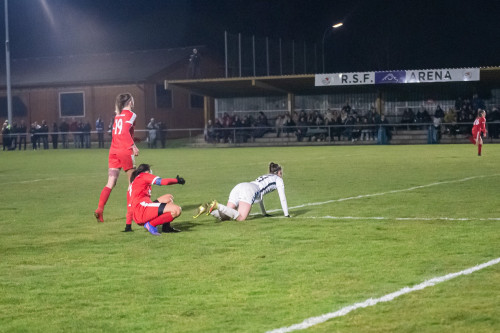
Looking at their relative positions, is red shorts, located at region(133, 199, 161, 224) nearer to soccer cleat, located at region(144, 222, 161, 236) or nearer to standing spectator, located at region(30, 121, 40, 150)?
soccer cleat, located at region(144, 222, 161, 236)

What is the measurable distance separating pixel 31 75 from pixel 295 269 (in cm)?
5701

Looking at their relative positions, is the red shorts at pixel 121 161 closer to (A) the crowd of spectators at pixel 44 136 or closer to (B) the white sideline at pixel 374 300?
(B) the white sideline at pixel 374 300

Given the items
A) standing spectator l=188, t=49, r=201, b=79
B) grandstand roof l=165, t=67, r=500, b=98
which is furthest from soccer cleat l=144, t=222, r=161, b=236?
standing spectator l=188, t=49, r=201, b=79

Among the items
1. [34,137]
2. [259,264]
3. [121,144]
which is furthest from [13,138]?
[259,264]

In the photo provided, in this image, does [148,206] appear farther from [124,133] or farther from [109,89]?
[109,89]

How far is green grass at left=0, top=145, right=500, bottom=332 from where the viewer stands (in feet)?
20.6

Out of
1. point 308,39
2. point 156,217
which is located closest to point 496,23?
point 308,39

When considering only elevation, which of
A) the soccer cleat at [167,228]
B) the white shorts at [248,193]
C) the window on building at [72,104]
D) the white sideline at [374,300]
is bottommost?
the white sideline at [374,300]

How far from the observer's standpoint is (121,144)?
12508 millimetres

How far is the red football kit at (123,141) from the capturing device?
12.4 meters

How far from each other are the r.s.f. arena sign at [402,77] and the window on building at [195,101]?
17862 millimetres

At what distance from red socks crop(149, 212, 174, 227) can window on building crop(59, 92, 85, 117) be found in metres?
49.1

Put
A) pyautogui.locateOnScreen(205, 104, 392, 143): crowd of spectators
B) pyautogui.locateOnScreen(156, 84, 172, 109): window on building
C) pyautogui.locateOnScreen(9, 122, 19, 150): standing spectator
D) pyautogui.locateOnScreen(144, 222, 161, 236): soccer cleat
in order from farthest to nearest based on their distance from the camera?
pyautogui.locateOnScreen(156, 84, 172, 109): window on building < pyautogui.locateOnScreen(9, 122, 19, 150): standing spectator < pyautogui.locateOnScreen(205, 104, 392, 143): crowd of spectators < pyautogui.locateOnScreen(144, 222, 161, 236): soccer cleat

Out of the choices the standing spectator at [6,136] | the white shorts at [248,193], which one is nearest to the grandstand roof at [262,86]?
the standing spectator at [6,136]
